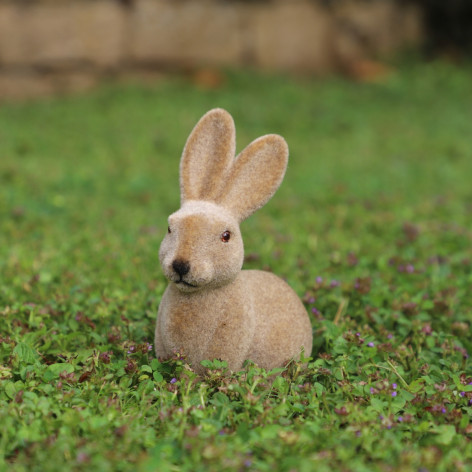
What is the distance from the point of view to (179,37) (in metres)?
10.7

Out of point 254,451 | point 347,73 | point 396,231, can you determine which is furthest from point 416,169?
point 254,451

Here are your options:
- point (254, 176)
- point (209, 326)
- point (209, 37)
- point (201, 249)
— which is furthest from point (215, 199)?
point (209, 37)

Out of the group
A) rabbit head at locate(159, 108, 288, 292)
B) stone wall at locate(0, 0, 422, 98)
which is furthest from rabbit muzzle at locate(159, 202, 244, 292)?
stone wall at locate(0, 0, 422, 98)

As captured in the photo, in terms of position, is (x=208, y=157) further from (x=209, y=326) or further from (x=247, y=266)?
(x=247, y=266)

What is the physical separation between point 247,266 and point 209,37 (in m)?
7.46

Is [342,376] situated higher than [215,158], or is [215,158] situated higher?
[215,158]

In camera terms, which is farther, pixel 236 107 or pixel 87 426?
pixel 236 107

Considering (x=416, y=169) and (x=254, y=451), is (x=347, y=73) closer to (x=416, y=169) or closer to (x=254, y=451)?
(x=416, y=169)

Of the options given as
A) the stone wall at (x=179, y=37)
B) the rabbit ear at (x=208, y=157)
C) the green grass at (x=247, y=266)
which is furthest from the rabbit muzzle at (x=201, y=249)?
the stone wall at (x=179, y=37)

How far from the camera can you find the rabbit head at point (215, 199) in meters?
2.55

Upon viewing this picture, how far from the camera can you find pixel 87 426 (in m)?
2.28

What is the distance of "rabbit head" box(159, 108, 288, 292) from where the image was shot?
100 inches

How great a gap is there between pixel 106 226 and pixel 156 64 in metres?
6.07

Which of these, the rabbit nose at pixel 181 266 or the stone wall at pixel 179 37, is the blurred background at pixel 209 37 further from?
the rabbit nose at pixel 181 266
